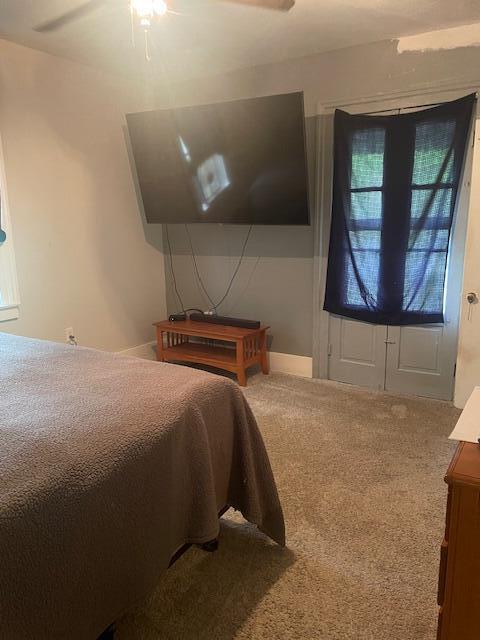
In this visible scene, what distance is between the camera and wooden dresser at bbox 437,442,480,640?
1056mm

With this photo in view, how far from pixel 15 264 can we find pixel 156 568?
2.56 m

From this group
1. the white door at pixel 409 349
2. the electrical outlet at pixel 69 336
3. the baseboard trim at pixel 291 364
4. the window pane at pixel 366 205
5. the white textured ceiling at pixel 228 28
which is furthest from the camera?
the baseboard trim at pixel 291 364

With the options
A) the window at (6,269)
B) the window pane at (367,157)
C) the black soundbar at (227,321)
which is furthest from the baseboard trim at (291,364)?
the window at (6,269)

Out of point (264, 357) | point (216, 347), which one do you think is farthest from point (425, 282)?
point (216, 347)

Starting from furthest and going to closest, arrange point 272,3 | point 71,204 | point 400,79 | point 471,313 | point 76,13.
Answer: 1. point 71,204
2. point 400,79
3. point 471,313
4. point 76,13
5. point 272,3

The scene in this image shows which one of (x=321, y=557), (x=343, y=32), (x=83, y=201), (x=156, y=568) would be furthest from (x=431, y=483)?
(x=83, y=201)

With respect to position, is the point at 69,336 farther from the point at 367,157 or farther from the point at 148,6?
the point at 367,157

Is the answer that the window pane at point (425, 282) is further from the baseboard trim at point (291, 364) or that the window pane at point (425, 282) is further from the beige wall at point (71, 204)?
the beige wall at point (71, 204)

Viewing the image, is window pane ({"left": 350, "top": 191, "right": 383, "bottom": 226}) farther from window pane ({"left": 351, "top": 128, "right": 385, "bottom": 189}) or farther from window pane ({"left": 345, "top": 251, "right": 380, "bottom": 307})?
window pane ({"left": 345, "top": 251, "right": 380, "bottom": 307})

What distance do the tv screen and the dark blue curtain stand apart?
0.38 metres

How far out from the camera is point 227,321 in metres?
4.02

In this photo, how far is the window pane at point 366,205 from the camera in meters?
3.35

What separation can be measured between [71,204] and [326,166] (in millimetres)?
1960

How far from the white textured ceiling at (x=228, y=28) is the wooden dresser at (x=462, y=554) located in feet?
8.24
